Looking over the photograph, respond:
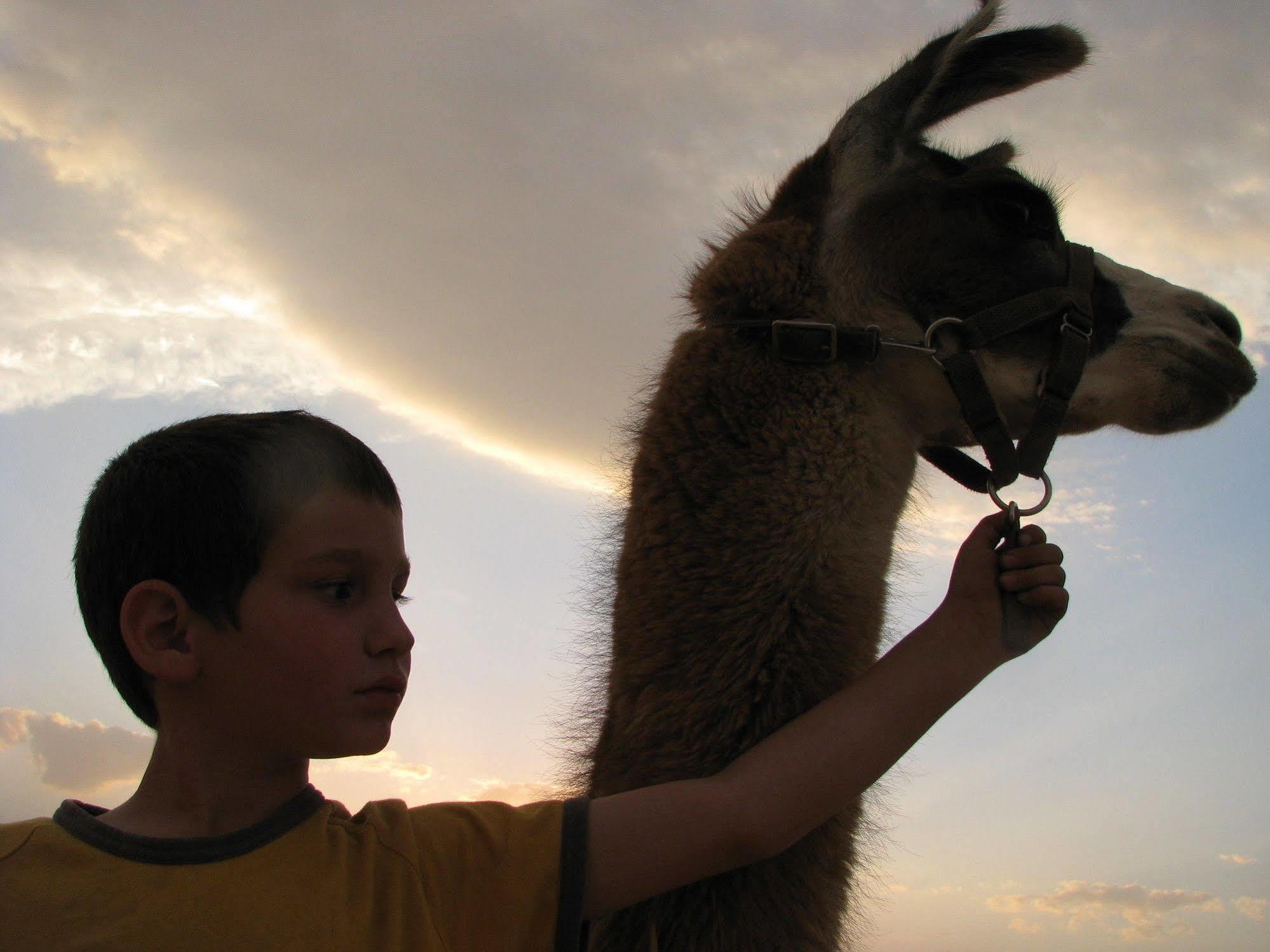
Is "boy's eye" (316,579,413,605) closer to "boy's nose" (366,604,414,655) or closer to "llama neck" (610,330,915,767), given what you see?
"boy's nose" (366,604,414,655)

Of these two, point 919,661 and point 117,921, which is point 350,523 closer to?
point 117,921

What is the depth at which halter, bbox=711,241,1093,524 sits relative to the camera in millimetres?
2355

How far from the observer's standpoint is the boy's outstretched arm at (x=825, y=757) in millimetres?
1539

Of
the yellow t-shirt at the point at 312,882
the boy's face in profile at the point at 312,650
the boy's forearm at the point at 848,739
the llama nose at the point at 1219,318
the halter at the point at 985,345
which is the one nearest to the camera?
the yellow t-shirt at the point at 312,882

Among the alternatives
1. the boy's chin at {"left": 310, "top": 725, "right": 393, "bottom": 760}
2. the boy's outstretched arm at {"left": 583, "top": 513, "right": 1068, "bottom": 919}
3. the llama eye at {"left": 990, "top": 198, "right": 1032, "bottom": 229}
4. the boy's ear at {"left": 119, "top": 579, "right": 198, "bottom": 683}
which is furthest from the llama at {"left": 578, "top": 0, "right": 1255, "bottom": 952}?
the boy's ear at {"left": 119, "top": 579, "right": 198, "bottom": 683}

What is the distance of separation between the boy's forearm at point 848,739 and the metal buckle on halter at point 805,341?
756 millimetres

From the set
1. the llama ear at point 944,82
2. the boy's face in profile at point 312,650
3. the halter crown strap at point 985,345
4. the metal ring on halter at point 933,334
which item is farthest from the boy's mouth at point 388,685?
the llama ear at point 944,82

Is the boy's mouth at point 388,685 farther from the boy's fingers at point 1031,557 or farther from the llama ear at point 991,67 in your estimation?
the llama ear at point 991,67

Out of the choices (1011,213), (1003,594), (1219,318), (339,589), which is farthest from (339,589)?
(1219,318)

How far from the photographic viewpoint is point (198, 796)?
147cm

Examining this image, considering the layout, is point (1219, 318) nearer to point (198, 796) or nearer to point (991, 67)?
point (991, 67)

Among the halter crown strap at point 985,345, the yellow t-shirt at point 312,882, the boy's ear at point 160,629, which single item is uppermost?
the halter crown strap at point 985,345

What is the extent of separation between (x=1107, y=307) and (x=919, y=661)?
1.33m

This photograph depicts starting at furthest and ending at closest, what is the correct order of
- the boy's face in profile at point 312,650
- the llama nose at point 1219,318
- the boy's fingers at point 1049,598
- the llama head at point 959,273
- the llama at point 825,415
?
the llama nose at point 1219,318 → the llama head at point 959,273 → the llama at point 825,415 → the boy's fingers at point 1049,598 → the boy's face in profile at point 312,650
